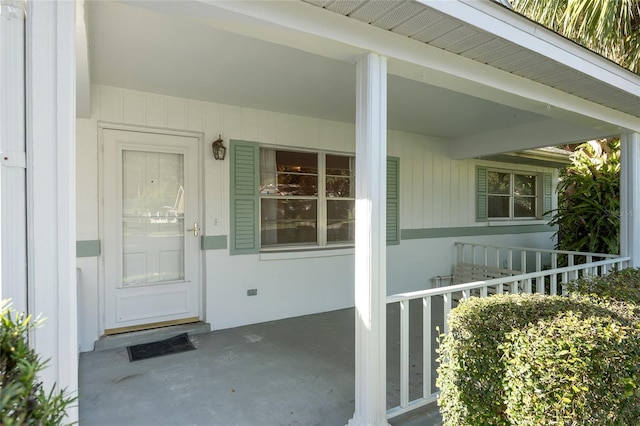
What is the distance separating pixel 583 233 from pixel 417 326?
3.45 m

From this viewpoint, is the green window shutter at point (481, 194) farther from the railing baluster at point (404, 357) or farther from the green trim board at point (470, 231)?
the railing baluster at point (404, 357)

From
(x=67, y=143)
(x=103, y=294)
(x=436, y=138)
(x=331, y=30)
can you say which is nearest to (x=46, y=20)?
(x=67, y=143)

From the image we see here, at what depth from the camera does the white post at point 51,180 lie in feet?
4.46

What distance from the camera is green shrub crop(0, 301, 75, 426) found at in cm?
87

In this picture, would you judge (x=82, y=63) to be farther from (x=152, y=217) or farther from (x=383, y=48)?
(x=383, y=48)

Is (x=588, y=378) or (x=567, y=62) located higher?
(x=567, y=62)

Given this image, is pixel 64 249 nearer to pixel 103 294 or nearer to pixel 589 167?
pixel 103 294

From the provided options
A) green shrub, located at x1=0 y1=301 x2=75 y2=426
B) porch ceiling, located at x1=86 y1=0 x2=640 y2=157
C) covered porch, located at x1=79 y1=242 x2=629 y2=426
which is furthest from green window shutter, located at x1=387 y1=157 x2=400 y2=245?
green shrub, located at x1=0 y1=301 x2=75 y2=426

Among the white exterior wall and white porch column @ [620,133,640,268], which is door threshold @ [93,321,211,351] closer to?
the white exterior wall

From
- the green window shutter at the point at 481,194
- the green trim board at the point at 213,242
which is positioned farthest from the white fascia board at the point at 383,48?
the green window shutter at the point at 481,194

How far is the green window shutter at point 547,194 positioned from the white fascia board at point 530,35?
15.5ft

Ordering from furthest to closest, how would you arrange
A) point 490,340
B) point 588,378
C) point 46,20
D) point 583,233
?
point 583,233
point 490,340
point 588,378
point 46,20

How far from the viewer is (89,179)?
A: 11.3 ft

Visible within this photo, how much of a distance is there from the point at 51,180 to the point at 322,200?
367 centimetres
